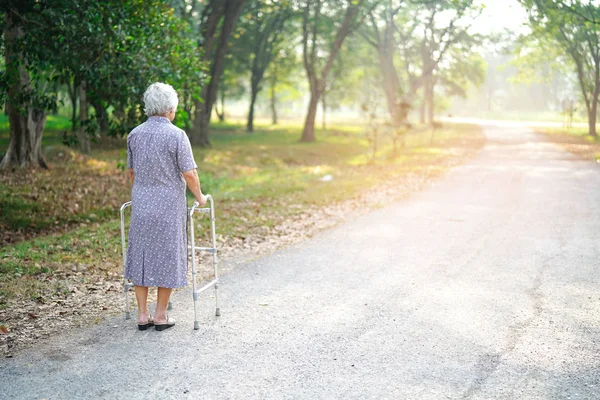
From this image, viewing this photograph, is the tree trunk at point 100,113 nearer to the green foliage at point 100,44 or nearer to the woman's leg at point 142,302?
the green foliage at point 100,44

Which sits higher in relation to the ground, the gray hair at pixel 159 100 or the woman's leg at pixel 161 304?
the gray hair at pixel 159 100

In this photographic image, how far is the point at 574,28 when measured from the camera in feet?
113

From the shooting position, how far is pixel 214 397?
4117 mm

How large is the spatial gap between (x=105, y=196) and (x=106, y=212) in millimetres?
1240

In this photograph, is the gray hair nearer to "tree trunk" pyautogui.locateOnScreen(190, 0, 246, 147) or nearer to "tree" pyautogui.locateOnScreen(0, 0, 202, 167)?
"tree" pyautogui.locateOnScreen(0, 0, 202, 167)

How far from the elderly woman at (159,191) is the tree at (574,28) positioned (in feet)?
68.2

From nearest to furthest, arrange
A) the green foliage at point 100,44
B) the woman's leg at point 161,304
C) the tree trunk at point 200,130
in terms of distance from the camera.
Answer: the woman's leg at point 161,304 → the green foliage at point 100,44 → the tree trunk at point 200,130

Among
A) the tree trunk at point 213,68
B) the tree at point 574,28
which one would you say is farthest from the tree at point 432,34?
the tree trunk at point 213,68

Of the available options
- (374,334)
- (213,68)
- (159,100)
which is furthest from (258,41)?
(374,334)

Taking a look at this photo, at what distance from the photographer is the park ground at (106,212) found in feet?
21.1

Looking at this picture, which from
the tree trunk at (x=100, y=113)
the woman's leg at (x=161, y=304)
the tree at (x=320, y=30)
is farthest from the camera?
the tree at (x=320, y=30)

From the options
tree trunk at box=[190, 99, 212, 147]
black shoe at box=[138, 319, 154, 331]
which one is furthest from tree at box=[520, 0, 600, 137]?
black shoe at box=[138, 319, 154, 331]

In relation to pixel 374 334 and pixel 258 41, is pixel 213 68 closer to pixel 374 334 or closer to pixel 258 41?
pixel 258 41

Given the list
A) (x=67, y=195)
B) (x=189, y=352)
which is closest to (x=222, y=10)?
(x=67, y=195)
